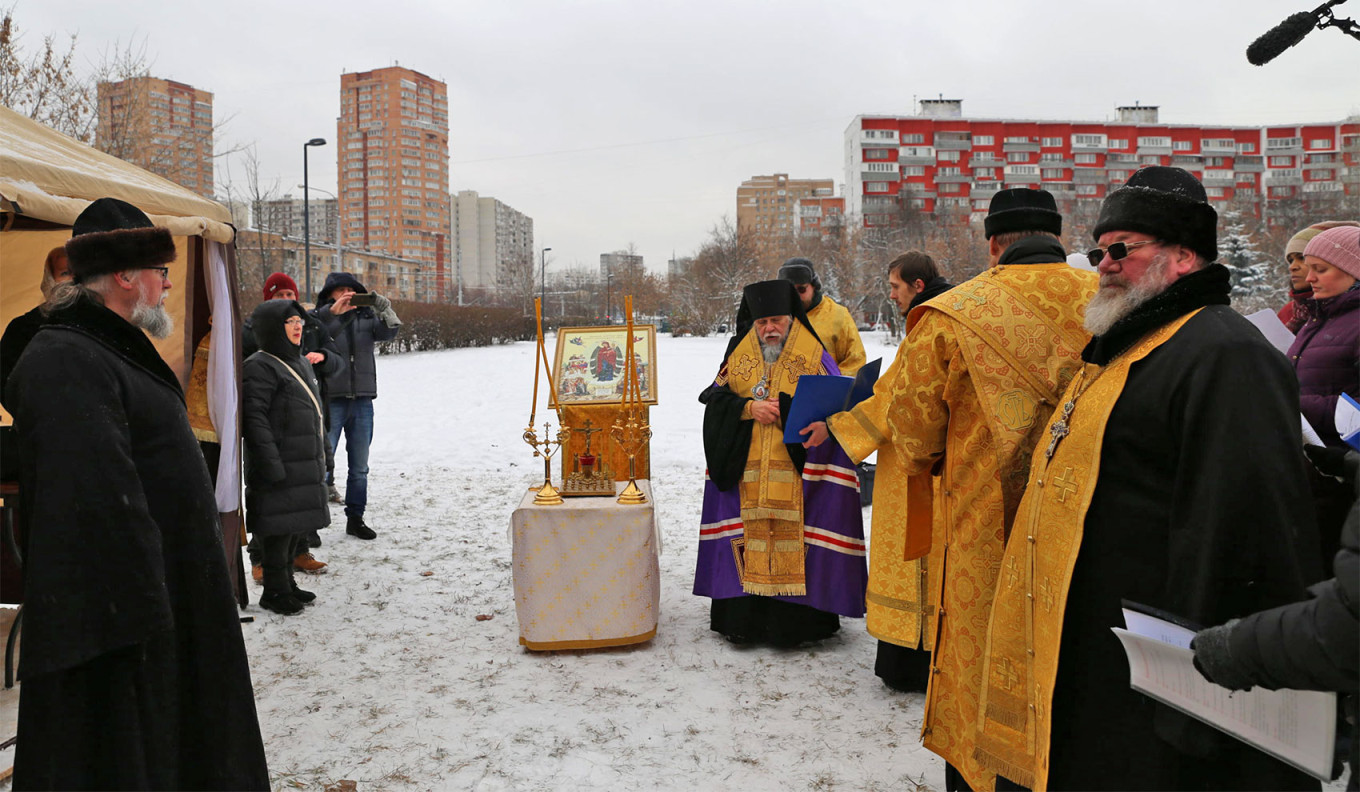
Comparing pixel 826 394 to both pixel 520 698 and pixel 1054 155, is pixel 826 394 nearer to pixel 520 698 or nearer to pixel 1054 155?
pixel 520 698

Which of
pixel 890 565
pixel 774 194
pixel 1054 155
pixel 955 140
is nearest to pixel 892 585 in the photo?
pixel 890 565

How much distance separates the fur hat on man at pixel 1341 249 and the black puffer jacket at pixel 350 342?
5.82m

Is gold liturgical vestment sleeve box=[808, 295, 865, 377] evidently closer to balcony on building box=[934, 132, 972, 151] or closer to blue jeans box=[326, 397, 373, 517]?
blue jeans box=[326, 397, 373, 517]

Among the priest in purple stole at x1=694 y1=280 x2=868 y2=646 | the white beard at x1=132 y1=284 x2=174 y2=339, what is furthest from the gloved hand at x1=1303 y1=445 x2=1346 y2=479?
the white beard at x1=132 y1=284 x2=174 y2=339

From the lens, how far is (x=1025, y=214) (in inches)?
107

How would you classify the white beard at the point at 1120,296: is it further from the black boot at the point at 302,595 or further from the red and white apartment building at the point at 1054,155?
the red and white apartment building at the point at 1054,155

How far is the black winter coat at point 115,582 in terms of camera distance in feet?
6.35

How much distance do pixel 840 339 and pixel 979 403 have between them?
2.01 m

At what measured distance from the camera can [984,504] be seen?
257cm

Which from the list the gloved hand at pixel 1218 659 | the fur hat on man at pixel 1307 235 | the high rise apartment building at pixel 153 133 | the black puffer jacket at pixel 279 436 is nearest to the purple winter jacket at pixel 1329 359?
the fur hat on man at pixel 1307 235

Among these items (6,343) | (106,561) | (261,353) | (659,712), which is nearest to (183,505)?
(106,561)

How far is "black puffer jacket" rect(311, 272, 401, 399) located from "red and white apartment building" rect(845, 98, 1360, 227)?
66129 millimetres

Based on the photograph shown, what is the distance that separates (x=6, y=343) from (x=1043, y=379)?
140 inches

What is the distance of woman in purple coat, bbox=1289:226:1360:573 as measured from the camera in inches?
124
